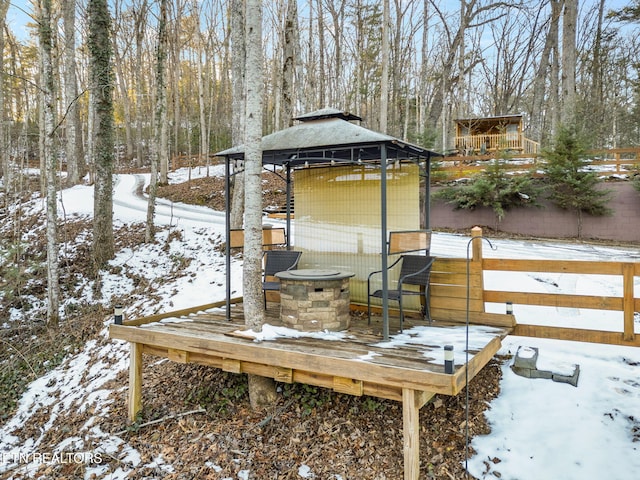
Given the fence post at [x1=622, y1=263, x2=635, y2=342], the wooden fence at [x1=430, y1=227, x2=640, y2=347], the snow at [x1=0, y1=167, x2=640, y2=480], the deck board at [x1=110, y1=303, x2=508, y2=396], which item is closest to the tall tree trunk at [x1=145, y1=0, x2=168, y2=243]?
the snow at [x1=0, y1=167, x2=640, y2=480]

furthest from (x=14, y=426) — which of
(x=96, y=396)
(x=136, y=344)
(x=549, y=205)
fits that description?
(x=549, y=205)

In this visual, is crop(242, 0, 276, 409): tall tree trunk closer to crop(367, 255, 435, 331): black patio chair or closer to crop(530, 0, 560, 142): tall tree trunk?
crop(367, 255, 435, 331): black patio chair

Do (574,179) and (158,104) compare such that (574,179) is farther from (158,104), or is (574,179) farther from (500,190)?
(158,104)

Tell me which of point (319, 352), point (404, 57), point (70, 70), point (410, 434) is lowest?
point (410, 434)

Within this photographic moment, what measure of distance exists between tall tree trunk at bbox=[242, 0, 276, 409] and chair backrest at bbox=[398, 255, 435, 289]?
1.66 m

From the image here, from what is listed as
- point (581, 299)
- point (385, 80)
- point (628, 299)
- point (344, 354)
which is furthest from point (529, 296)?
point (385, 80)

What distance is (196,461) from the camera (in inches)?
132

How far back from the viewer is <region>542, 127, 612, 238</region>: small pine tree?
10594 mm

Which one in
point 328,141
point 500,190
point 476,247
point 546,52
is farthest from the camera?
point 546,52

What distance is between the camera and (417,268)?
4.56m

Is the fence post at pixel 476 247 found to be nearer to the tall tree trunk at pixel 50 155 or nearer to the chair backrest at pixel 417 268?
the chair backrest at pixel 417 268

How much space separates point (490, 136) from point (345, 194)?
50.1 ft

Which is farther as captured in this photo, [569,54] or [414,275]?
[569,54]

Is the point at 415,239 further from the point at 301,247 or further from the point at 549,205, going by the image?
the point at 549,205
